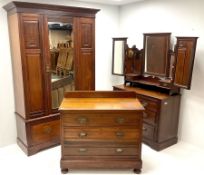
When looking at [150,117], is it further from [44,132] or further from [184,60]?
[44,132]

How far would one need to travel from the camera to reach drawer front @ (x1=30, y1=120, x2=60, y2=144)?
9.58 feet

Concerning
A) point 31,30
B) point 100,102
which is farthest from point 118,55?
point 31,30

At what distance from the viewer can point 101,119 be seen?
2363 millimetres

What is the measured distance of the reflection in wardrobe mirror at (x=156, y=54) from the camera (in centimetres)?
318

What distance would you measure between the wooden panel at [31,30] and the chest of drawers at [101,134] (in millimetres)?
889

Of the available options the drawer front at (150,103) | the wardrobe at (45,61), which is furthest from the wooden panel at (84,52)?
the drawer front at (150,103)

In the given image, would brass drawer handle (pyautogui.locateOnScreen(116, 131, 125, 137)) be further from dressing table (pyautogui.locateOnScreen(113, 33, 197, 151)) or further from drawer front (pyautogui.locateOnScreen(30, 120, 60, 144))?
drawer front (pyautogui.locateOnScreen(30, 120, 60, 144))

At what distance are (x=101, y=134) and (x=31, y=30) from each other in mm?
1594

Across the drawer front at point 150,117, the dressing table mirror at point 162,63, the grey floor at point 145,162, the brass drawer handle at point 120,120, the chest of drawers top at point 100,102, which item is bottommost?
the grey floor at point 145,162

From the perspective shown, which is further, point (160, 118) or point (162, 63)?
point (162, 63)

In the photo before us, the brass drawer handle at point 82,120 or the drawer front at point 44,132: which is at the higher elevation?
the brass drawer handle at point 82,120

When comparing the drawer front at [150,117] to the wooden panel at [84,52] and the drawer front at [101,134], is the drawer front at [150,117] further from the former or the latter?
the wooden panel at [84,52]

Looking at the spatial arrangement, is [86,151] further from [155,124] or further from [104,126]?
[155,124]

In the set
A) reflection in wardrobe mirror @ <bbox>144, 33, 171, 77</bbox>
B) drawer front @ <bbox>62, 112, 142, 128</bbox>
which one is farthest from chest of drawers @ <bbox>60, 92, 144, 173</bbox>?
reflection in wardrobe mirror @ <bbox>144, 33, 171, 77</bbox>
